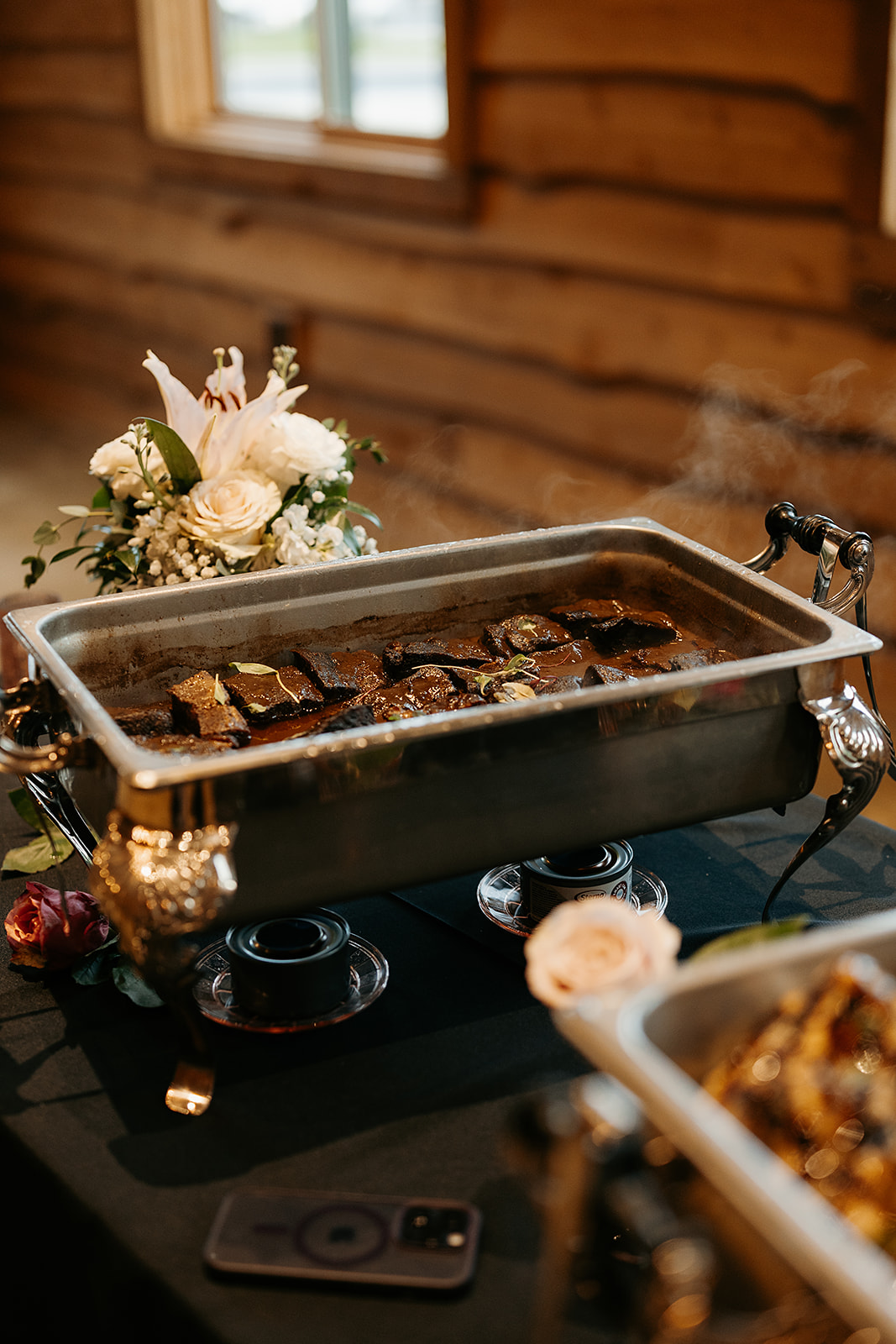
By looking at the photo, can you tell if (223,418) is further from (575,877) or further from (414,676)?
(575,877)

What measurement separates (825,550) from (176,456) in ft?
2.29

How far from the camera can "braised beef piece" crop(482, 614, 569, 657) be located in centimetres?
136

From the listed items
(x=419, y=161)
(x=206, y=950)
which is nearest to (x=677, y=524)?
(x=419, y=161)

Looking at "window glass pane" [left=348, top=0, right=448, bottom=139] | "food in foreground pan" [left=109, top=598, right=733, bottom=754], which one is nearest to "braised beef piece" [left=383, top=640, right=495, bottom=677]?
"food in foreground pan" [left=109, top=598, right=733, bottom=754]

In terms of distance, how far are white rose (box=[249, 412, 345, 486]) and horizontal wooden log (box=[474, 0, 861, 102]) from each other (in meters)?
1.42

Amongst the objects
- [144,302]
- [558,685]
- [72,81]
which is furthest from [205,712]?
[72,81]

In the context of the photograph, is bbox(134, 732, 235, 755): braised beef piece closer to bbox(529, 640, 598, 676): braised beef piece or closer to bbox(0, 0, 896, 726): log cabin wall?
bbox(529, 640, 598, 676): braised beef piece

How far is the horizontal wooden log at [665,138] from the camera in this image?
2.42 meters

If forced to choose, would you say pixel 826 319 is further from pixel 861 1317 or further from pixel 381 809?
pixel 861 1317

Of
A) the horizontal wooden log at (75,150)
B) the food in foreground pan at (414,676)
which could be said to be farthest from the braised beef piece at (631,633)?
the horizontal wooden log at (75,150)

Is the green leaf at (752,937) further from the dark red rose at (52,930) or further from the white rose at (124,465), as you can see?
the white rose at (124,465)

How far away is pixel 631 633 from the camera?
4.54 ft

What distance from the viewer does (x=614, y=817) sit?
1.12 m

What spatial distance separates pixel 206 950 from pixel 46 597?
1.63 feet
